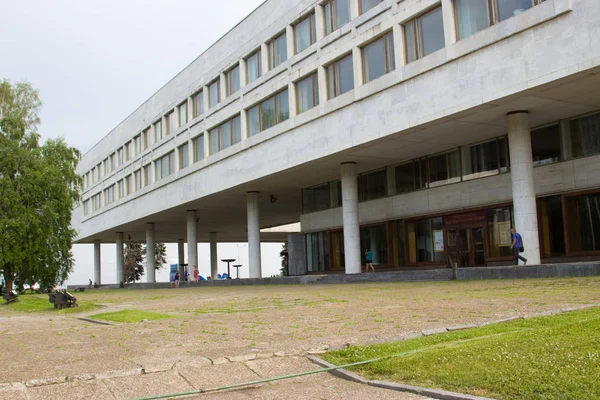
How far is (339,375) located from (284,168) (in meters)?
27.6

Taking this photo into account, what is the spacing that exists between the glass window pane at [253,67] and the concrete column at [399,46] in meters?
13.4

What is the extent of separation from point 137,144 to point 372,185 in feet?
97.6

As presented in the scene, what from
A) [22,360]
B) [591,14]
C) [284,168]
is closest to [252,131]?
[284,168]

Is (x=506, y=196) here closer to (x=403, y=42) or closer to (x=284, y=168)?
(x=403, y=42)

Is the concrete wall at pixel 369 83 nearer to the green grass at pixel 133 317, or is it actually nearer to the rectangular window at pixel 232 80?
the rectangular window at pixel 232 80

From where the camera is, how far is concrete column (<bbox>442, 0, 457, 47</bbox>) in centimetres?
2397

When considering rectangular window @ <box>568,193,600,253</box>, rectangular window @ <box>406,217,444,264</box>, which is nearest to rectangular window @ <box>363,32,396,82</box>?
rectangular window @ <box>406,217,444,264</box>

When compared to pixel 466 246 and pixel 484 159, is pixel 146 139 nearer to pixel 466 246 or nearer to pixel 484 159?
pixel 466 246

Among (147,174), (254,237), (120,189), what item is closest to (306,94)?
(254,237)

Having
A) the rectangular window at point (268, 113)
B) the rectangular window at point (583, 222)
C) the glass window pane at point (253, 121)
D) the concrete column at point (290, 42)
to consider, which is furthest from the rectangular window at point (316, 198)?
the rectangular window at point (583, 222)

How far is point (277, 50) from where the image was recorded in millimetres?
36500

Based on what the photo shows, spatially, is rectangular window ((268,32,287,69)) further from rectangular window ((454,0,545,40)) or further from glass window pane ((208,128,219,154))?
rectangular window ((454,0,545,40))

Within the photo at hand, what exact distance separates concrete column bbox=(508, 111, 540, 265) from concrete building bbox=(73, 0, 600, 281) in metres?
0.05

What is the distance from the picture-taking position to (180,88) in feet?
162
